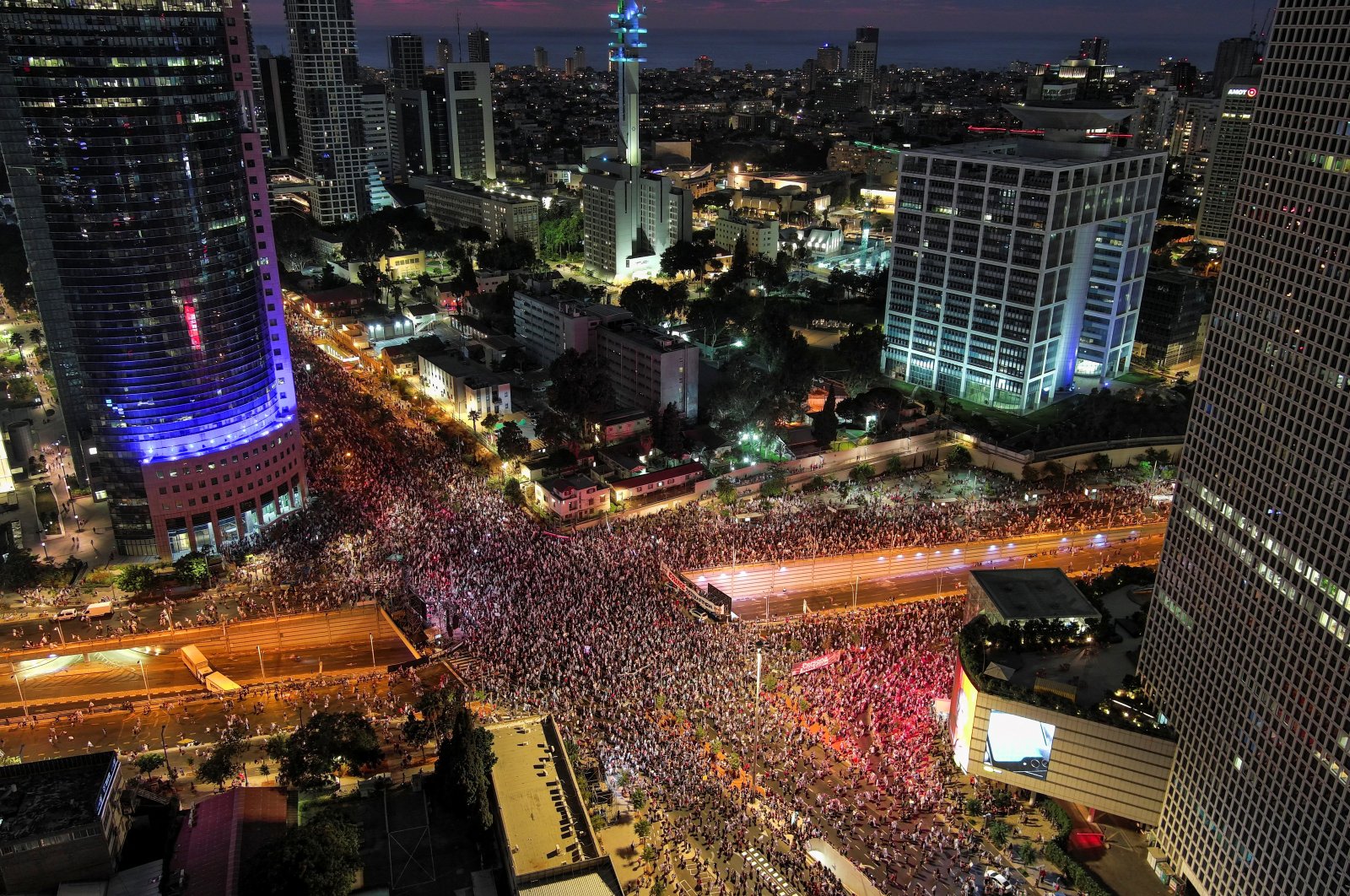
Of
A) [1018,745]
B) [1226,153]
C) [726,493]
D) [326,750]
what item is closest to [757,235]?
[1226,153]

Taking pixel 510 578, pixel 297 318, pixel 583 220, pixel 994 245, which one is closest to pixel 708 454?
Result: pixel 510 578

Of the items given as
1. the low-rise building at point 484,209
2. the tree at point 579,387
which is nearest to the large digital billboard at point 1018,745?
the tree at point 579,387

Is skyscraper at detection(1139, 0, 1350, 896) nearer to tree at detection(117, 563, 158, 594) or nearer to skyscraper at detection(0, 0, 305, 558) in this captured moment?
tree at detection(117, 563, 158, 594)

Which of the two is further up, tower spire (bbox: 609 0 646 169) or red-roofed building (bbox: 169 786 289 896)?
tower spire (bbox: 609 0 646 169)

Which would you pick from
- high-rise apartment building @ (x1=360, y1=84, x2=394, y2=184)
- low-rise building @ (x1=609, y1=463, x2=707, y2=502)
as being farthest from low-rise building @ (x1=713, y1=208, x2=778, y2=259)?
low-rise building @ (x1=609, y1=463, x2=707, y2=502)

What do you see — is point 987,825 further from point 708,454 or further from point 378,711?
point 708,454

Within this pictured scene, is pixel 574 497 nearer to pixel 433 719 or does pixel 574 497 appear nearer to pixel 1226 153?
pixel 433 719
